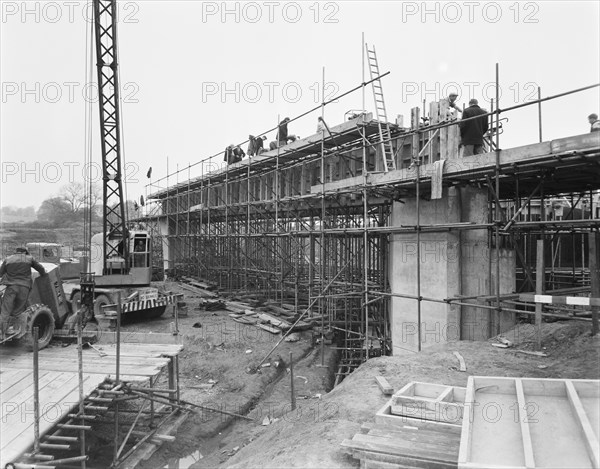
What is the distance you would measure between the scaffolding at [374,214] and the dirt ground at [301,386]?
729mm

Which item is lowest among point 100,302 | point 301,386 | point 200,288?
point 301,386

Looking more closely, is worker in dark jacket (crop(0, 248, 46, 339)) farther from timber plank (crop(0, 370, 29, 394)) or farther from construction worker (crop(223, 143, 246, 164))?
construction worker (crop(223, 143, 246, 164))

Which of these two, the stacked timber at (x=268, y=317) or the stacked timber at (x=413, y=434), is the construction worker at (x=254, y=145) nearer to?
the stacked timber at (x=268, y=317)

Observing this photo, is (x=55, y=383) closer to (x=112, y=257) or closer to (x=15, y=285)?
(x=15, y=285)

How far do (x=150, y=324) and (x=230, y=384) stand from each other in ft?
21.1

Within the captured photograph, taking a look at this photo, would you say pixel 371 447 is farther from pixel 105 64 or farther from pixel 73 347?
pixel 105 64

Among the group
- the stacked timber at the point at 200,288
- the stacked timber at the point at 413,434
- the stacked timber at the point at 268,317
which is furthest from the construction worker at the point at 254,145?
the stacked timber at the point at 413,434

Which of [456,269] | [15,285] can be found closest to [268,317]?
[456,269]

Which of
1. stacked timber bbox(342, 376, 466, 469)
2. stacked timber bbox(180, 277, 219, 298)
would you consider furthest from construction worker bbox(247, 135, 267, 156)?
stacked timber bbox(342, 376, 466, 469)

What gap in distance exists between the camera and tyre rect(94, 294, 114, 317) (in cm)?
1602

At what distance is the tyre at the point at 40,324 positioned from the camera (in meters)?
8.31

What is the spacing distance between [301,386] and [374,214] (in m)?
5.97

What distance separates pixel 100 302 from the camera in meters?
16.2

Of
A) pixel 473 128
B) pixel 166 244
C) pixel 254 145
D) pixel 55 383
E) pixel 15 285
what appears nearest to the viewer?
pixel 55 383
